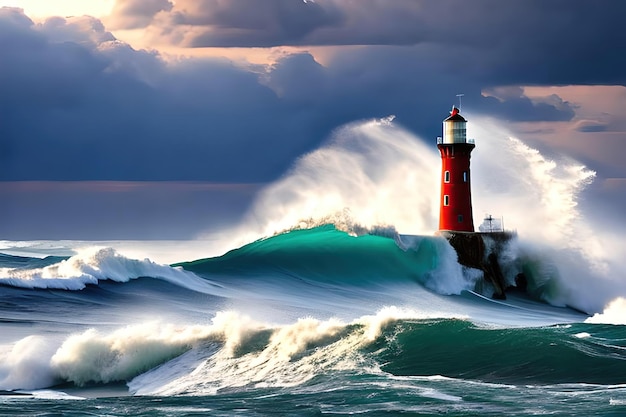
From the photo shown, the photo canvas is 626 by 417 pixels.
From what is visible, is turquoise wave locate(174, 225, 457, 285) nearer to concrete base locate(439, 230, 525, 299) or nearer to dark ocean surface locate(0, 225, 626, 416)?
concrete base locate(439, 230, 525, 299)

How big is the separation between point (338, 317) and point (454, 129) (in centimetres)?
802

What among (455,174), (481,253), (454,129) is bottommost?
(481,253)

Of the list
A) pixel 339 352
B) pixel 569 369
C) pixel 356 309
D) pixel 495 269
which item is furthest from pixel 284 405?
pixel 495 269

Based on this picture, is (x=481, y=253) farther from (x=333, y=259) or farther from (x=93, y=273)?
(x=93, y=273)

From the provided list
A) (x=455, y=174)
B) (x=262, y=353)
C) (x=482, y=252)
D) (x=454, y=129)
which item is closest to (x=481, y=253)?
(x=482, y=252)

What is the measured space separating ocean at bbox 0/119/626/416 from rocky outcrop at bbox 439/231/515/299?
9.7 inches

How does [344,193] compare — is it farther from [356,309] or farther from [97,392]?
[97,392]

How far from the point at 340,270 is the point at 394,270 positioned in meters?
1.40

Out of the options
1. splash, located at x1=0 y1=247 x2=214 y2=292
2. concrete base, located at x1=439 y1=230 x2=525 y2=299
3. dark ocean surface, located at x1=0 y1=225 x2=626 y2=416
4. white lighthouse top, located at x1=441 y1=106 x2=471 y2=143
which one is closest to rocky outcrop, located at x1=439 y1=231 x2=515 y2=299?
concrete base, located at x1=439 y1=230 x2=525 y2=299

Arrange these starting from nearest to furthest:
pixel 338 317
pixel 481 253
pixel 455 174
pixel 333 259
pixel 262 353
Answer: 1. pixel 262 353
2. pixel 338 317
3. pixel 333 259
4. pixel 455 174
5. pixel 481 253

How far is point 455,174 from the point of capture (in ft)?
88.5

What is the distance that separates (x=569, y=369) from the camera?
526 inches

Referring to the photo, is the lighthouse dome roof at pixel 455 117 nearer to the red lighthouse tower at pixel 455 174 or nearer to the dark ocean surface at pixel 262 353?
the red lighthouse tower at pixel 455 174

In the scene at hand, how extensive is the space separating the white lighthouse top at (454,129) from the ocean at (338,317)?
249 centimetres
